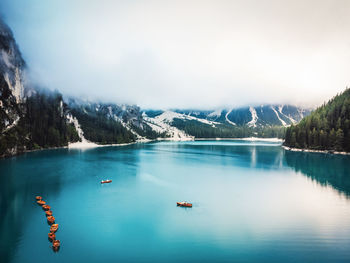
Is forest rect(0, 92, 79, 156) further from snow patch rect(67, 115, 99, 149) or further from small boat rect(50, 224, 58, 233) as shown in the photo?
small boat rect(50, 224, 58, 233)

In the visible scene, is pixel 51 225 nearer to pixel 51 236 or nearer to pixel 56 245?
pixel 51 236

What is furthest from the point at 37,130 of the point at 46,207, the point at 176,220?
the point at 176,220

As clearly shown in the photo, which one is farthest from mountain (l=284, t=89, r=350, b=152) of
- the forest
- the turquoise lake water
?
the forest

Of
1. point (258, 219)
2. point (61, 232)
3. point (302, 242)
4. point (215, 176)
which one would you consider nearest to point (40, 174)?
point (61, 232)

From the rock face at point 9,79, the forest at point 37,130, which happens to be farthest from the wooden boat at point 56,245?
the rock face at point 9,79

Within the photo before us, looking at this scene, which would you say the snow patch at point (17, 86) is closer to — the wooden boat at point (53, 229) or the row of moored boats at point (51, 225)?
the row of moored boats at point (51, 225)
